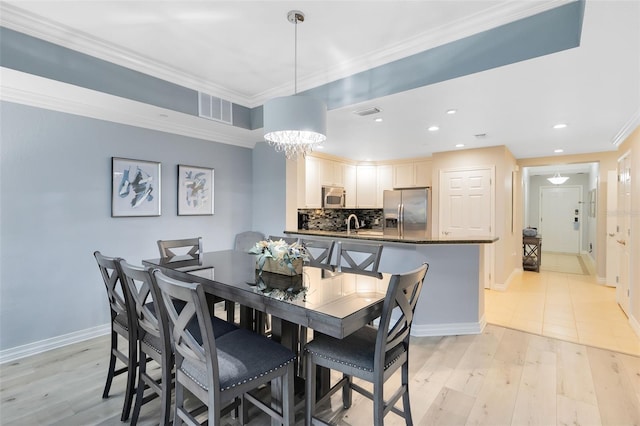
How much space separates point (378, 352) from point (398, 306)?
0.25 meters

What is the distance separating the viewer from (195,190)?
3.93 metres

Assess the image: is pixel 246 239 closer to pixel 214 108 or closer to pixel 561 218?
pixel 214 108

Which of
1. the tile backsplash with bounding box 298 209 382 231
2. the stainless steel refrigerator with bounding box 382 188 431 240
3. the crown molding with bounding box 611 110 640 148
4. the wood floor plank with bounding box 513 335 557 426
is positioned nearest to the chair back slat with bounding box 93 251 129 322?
the wood floor plank with bounding box 513 335 557 426

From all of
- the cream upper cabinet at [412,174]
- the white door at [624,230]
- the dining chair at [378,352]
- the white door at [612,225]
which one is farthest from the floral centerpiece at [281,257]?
the white door at [612,225]

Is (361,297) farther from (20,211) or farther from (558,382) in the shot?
(20,211)

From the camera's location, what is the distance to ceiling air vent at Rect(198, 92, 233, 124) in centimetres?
329

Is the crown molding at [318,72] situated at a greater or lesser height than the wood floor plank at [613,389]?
greater

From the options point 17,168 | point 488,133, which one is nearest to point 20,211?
point 17,168

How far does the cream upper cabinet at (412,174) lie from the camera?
5895mm

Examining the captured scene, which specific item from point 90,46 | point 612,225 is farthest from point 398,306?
point 612,225

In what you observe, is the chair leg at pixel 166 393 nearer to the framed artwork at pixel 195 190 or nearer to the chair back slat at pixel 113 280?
the chair back slat at pixel 113 280

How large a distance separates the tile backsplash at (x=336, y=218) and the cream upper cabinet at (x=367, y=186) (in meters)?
0.33

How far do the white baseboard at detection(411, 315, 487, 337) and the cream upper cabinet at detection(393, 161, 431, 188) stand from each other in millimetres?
3193

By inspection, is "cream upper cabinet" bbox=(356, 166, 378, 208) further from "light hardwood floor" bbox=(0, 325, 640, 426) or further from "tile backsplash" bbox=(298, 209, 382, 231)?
"light hardwood floor" bbox=(0, 325, 640, 426)
